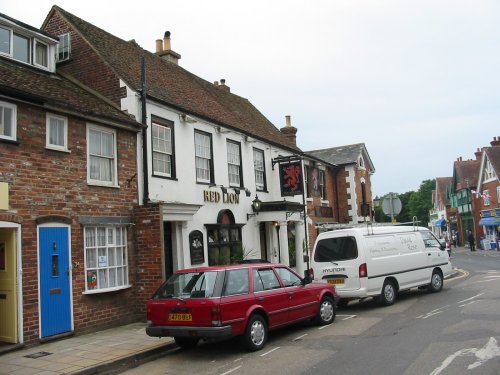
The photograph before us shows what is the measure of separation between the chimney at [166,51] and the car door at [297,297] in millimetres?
12257

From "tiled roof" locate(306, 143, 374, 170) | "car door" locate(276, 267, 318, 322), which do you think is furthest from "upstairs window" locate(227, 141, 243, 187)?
"tiled roof" locate(306, 143, 374, 170)

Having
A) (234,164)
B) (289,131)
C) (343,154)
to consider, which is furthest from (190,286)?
(343,154)

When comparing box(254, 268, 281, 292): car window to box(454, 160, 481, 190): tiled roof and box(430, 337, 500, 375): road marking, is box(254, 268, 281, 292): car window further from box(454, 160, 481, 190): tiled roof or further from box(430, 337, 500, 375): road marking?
box(454, 160, 481, 190): tiled roof

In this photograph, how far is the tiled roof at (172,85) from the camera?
44.5ft

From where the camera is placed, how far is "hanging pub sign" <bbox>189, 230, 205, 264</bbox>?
1352cm

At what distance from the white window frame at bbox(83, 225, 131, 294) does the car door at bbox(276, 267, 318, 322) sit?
4092 mm

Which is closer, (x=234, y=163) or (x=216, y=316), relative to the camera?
(x=216, y=316)

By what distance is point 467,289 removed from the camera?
1491cm

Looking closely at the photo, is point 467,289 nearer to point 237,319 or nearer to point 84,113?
point 237,319

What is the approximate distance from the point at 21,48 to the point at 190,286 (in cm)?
750

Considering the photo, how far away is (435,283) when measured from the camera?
14.7 metres

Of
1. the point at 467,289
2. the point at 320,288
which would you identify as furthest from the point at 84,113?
the point at 467,289

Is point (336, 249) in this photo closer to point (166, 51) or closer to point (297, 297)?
point (297, 297)

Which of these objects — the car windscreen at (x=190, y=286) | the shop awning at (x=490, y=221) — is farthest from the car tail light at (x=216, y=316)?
the shop awning at (x=490, y=221)
